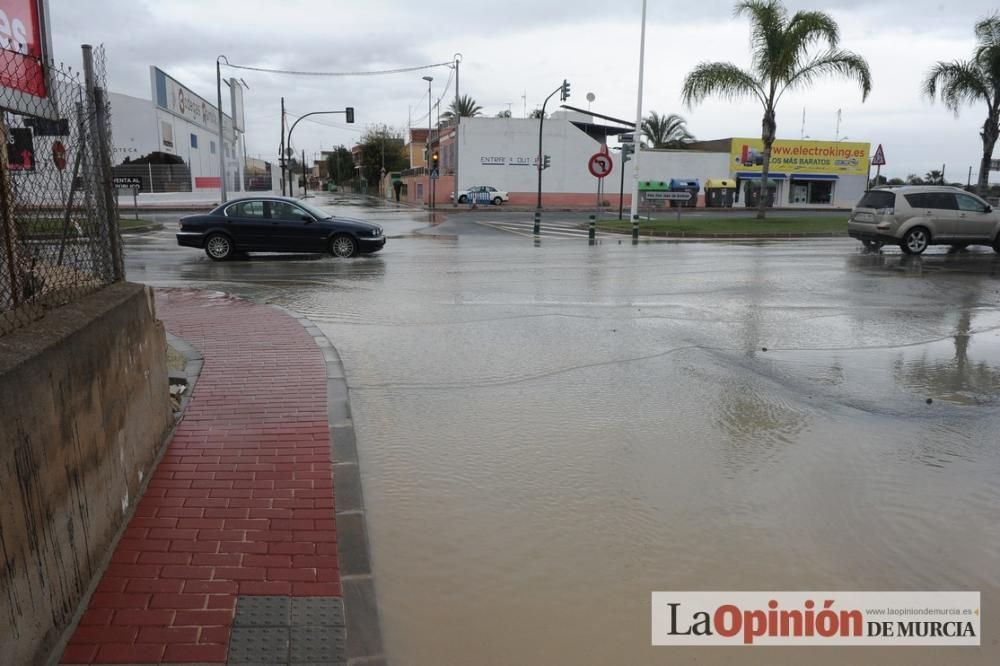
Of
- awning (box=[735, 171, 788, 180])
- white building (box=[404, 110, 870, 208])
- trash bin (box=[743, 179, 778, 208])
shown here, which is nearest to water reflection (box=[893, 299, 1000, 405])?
white building (box=[404, 110, 870, 208])

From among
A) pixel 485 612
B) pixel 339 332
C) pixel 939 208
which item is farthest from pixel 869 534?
pixel 939 208

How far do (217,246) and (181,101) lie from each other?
3634 centimetres

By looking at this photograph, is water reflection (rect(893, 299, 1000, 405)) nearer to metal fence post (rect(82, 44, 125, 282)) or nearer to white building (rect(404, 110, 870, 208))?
metal fence post (rect(82, 44, 125, 282))

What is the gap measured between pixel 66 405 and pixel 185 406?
2736 millimetres

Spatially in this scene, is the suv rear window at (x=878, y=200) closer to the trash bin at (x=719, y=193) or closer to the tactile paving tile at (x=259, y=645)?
the tactile paving tile at (x=259, y=645)

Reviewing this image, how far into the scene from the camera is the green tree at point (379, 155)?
9588 centimetres

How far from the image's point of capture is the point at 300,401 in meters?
6.39

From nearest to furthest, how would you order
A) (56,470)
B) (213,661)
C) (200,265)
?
(213,661) < (56,470) < (200,265)

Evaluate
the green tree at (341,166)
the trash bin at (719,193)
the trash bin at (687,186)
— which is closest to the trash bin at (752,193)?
the trash bin at (719,193)

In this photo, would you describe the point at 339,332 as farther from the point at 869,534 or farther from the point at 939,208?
the point at 939,208

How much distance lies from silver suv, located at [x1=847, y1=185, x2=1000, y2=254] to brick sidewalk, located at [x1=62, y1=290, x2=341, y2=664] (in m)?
17.4

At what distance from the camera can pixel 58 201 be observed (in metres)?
4.77

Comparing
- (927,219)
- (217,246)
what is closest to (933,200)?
(927,219)

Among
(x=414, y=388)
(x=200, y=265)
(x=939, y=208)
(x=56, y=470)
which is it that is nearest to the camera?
(x=56, y=470)
